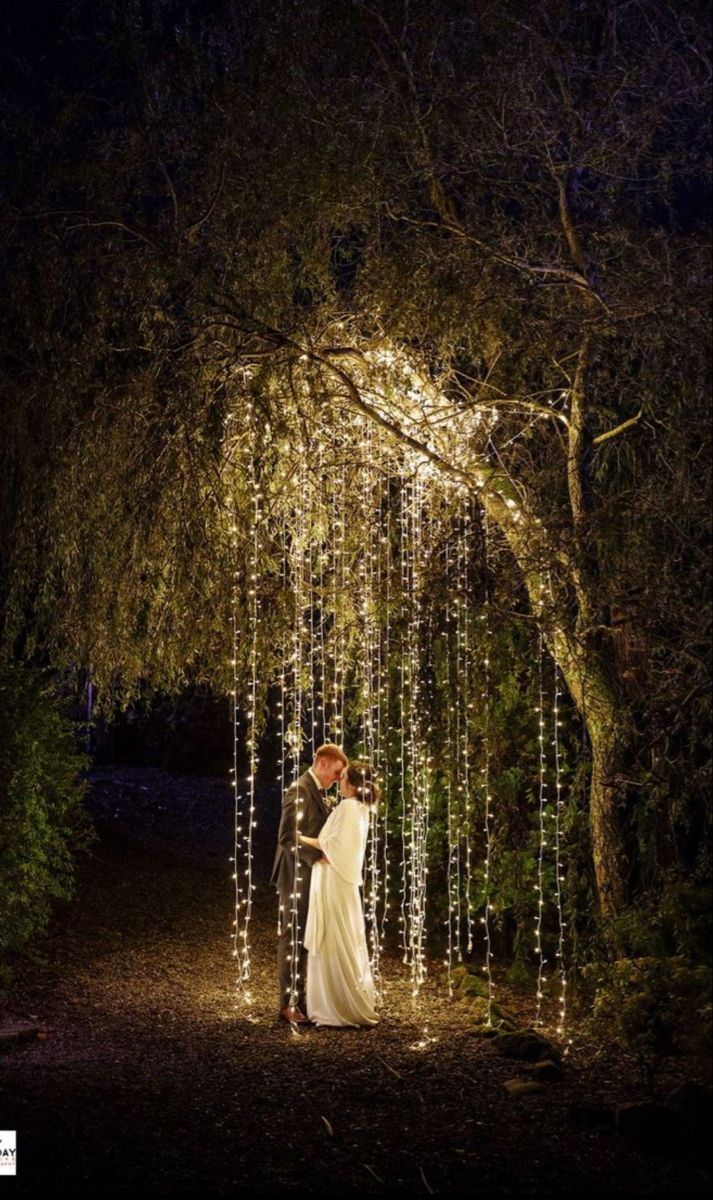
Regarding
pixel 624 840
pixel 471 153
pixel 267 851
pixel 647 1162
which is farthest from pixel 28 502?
pixel 267 851

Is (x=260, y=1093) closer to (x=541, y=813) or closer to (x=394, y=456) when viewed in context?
(x=541, y=813)

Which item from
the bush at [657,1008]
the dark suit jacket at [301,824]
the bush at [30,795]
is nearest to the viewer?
the bush at [657,1008]

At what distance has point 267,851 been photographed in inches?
571

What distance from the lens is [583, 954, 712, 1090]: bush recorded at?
5.38 metres

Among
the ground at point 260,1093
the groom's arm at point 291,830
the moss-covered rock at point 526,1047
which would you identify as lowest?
the ground at point 260,1093

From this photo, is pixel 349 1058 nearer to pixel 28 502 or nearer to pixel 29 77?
pixel 28 502

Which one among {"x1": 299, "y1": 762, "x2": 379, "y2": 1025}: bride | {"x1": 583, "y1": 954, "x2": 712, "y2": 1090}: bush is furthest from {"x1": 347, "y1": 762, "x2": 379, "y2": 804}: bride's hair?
{"x1": 583, "y1": 954, "x2": 712, "y2": 1090}: bush

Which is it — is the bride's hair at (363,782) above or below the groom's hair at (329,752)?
below

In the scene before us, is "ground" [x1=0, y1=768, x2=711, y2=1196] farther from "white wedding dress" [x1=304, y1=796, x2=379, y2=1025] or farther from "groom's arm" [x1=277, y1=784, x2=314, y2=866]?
"groom's arm" [x1=277, y1=784, x2=314, y2=866]

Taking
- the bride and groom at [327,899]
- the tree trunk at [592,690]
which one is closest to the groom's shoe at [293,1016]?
the bride and groom at [327,899]

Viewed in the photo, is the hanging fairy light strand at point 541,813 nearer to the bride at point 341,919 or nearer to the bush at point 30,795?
the bride at point 341,919

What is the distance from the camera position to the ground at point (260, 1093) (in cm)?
478

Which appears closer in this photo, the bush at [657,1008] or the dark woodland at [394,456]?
the bush at [657,1008]

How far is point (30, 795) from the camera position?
856cm
